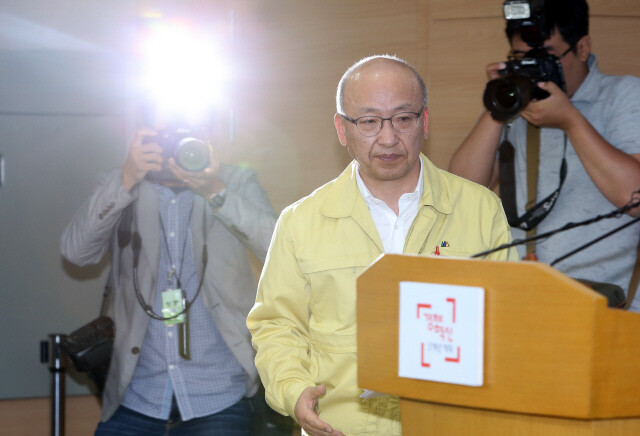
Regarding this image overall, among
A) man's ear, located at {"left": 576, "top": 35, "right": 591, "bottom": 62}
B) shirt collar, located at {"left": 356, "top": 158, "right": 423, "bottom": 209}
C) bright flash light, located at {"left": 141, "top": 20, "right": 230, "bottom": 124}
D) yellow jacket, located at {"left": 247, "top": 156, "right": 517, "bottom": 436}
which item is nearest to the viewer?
yellow jacket, located at {"left": 247, "top": 156, "right": 517, "bottom": 436}

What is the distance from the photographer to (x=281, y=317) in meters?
1.76

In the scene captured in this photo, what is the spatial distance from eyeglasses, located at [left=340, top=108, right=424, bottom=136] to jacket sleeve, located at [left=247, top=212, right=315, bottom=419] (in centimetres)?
27

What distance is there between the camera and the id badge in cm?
243

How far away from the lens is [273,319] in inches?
69.4

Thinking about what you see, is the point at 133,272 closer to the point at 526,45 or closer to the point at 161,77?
the point at 161,77

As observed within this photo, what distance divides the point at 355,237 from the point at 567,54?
1045 mm

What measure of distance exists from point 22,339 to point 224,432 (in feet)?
4.40

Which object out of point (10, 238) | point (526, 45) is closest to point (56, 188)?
point (10, 238)

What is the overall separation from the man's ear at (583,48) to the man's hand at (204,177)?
112 centimetres

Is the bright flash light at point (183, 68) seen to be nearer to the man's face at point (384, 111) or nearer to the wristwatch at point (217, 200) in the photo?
the wristwatch at point (217, 200)

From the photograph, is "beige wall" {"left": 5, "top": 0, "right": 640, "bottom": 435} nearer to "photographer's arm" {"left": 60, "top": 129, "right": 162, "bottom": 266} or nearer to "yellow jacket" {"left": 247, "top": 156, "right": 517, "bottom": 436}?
"photographer's arm" {"left": 60, "top": 129, "right": 162, "bottom": 266}

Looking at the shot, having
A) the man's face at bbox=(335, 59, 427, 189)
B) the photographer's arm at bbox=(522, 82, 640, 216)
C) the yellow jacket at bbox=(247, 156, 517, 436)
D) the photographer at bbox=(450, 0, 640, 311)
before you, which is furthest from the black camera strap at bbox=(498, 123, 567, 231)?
the man's face at bbox=(335, 59, 427, 189)

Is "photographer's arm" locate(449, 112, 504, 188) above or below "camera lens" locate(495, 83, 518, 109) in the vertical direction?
below

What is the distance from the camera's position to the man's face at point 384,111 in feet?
5.56
